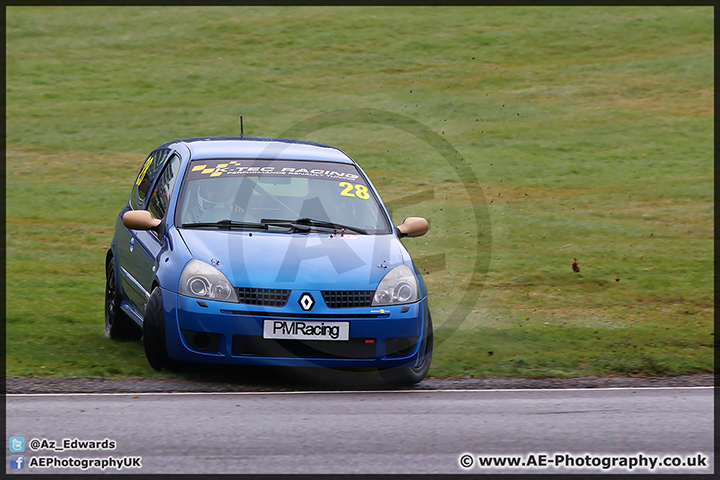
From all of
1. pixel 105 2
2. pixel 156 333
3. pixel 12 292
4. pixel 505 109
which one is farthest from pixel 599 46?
pixel 156 333

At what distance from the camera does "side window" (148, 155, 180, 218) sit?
25.8 feet

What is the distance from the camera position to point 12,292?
10.6m

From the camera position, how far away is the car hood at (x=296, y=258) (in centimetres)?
672

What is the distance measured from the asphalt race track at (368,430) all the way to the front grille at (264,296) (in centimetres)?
67

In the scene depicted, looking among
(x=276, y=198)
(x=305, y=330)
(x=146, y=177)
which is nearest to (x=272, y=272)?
(x=305, y=330)

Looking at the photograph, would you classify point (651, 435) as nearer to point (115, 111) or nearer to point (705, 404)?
point (705, 404)

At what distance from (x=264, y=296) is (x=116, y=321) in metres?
2.45

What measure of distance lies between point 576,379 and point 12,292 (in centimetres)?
649

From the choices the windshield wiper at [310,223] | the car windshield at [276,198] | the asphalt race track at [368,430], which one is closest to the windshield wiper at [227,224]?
the car windshield at [276,198]

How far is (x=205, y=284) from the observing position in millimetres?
6719

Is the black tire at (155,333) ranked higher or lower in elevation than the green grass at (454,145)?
lower

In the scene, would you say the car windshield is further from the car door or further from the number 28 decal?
the car door

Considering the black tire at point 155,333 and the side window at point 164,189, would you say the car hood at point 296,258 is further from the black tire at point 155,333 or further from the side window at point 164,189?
the side window at point 164,189

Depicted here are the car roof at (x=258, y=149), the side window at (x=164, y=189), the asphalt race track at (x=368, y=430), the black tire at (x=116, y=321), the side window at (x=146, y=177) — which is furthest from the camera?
the side window at (x=146, y=177)
